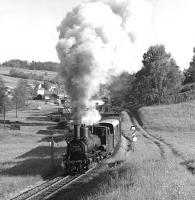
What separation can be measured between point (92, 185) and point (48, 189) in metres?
2.54

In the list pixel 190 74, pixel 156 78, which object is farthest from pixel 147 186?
pixel 190 74

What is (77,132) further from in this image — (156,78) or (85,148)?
(156,78)

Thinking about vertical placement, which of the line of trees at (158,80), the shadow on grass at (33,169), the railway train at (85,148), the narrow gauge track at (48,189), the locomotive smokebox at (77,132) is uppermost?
the line of trees at (158,80)

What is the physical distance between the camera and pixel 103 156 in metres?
26.1

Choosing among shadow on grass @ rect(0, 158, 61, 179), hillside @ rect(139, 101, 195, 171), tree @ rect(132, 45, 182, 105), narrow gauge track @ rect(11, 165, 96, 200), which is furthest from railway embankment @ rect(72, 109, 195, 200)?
tree @ rect(132, 45, 182, 105)

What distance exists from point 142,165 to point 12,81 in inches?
7208

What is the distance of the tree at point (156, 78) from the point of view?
79625 millimetres

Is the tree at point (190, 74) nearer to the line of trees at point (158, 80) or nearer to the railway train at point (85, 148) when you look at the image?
the line of trees at point (158, 80)

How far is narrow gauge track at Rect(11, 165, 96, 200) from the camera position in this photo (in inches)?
704

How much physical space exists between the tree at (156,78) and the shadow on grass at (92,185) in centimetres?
5904

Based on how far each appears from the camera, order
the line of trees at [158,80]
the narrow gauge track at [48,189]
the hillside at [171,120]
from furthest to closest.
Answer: the line of trees at [158,80], the hillside at [171,120], the narrow gauge track at [48,189]

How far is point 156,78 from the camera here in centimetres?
7975

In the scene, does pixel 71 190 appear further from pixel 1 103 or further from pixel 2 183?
pixel 1 103

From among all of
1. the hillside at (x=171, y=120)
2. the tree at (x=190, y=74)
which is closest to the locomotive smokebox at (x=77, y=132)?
the hillside at (x=171, y=120)
